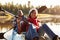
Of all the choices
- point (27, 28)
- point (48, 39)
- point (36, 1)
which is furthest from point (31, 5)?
point (48, 39)

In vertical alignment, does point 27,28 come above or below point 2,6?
below

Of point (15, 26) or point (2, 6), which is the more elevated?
point (2, 6)

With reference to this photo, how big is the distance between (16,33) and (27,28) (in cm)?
16

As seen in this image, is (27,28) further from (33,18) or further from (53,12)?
(53,12)

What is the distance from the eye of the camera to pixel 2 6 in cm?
285

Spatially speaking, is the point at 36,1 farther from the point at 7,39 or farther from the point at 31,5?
the point at 7,39

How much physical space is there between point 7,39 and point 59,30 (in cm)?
71

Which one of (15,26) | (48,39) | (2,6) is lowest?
(48,39)

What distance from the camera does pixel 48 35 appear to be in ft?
9.33

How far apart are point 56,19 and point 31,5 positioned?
39cm

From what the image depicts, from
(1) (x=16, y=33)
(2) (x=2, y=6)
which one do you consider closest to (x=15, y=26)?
(1) (x=16, y=33)

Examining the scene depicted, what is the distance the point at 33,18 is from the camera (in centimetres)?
286

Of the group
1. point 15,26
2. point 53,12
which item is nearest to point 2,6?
point 15,26

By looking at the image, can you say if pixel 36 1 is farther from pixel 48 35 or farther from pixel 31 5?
pixel 48 35
